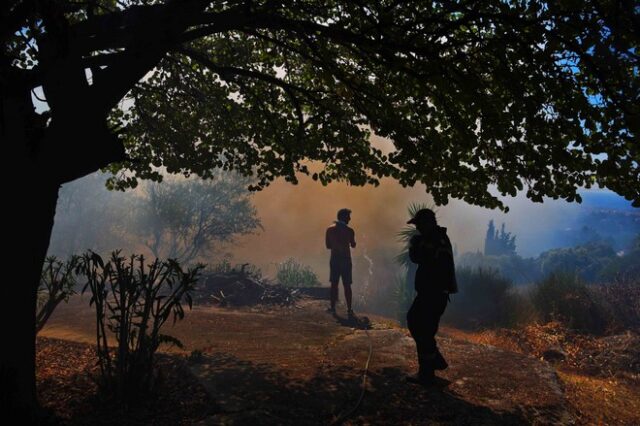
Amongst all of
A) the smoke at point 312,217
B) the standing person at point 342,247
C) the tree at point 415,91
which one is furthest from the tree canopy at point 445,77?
the smoke at point 312,217

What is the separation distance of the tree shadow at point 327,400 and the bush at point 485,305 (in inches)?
339

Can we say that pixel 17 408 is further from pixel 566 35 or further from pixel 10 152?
pixel 566 35

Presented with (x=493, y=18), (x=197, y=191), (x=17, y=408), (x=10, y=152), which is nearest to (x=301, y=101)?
(x=493, y=18)

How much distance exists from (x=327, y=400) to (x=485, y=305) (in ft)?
37.7

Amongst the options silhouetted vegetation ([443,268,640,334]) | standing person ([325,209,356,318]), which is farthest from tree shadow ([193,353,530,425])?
silhouetted vegetation ([443,268,640,334])

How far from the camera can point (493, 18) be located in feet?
13.2

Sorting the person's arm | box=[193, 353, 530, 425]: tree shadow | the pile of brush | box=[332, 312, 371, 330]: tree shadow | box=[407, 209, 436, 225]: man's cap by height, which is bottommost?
box=[193, 353, 530, 425]: tree shadow

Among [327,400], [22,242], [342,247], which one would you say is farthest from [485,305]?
[22,242]

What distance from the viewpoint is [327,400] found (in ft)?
15.2

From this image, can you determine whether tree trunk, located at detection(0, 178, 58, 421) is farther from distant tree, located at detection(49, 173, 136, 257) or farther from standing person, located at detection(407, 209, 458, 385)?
distant tree, located at detection(49, 173, 136, 257)

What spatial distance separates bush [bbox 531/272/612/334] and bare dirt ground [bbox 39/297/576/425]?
5.94 metres

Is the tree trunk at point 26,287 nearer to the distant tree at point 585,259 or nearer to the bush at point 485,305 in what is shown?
the bush at point 485,305

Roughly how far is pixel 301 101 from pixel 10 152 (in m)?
3.88

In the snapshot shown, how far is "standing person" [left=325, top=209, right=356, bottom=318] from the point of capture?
1025 centimetres
